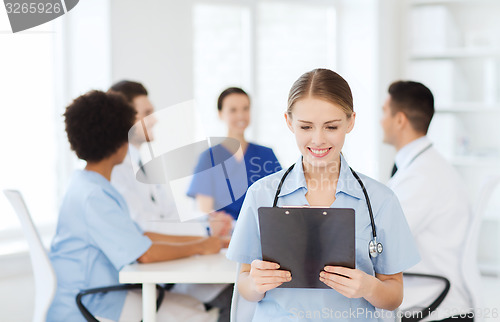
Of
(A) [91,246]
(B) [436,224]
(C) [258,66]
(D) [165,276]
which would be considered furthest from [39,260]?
(C) [258,66]

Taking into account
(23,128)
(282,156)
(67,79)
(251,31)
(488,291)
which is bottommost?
(488,291)

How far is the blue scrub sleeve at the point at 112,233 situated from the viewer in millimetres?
1982

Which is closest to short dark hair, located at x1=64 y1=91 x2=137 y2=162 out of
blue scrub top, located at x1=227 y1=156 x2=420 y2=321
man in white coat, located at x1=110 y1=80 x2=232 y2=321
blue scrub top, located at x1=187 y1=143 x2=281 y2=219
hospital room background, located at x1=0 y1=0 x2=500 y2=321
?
man in white coat, located at x1=110 y1=80 x2=232 y2=321

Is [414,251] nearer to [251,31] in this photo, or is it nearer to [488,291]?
[488,291]

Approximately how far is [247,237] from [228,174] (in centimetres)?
64

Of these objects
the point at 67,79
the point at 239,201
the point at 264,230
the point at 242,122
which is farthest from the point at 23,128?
the point at 264,230

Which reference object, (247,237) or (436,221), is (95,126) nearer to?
(247,237)

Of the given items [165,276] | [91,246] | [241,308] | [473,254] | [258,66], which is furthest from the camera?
[258,66]

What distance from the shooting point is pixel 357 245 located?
4.71 feet

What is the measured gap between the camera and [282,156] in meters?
4.69

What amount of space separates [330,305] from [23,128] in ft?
7.80

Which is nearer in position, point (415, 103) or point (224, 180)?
point (224, 180)

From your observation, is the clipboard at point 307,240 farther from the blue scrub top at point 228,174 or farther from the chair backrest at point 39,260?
the chair backrest at point 39,260

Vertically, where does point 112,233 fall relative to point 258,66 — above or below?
below
